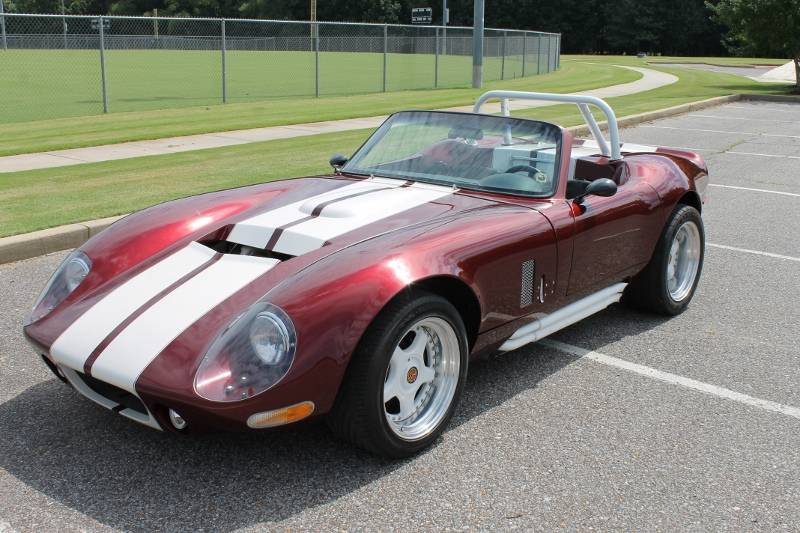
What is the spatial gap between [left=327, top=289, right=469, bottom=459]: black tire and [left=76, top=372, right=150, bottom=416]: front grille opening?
0.71 meters

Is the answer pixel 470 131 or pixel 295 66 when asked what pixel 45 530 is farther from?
pixel 295 66

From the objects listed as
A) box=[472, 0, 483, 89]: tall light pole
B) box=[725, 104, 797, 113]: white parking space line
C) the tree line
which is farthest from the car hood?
the tree line

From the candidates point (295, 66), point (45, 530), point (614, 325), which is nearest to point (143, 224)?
point (45, 530)

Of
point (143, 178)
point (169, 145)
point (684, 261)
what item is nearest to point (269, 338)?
point (684, 261)

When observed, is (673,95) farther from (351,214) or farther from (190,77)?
(351,214)

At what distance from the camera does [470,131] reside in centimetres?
465

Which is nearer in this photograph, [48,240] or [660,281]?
[660,281]

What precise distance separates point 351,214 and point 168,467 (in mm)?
1396

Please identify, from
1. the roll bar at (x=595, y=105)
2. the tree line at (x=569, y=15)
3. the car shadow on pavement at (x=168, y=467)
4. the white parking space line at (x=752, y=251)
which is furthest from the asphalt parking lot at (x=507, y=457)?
the tree line at (x=569, y=15)

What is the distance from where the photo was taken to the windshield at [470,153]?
4.41 meters

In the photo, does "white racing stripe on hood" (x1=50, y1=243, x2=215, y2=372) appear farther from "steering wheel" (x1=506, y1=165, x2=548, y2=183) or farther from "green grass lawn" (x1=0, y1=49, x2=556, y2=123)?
"green grass lawn" (x1=0, y1=49, x2=556, y2=123)

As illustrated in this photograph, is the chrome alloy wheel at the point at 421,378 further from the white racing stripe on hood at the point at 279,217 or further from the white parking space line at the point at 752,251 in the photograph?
the white parking space line at the point at 752,251

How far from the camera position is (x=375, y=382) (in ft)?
10.2

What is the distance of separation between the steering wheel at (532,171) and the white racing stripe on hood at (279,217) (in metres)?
0.60
